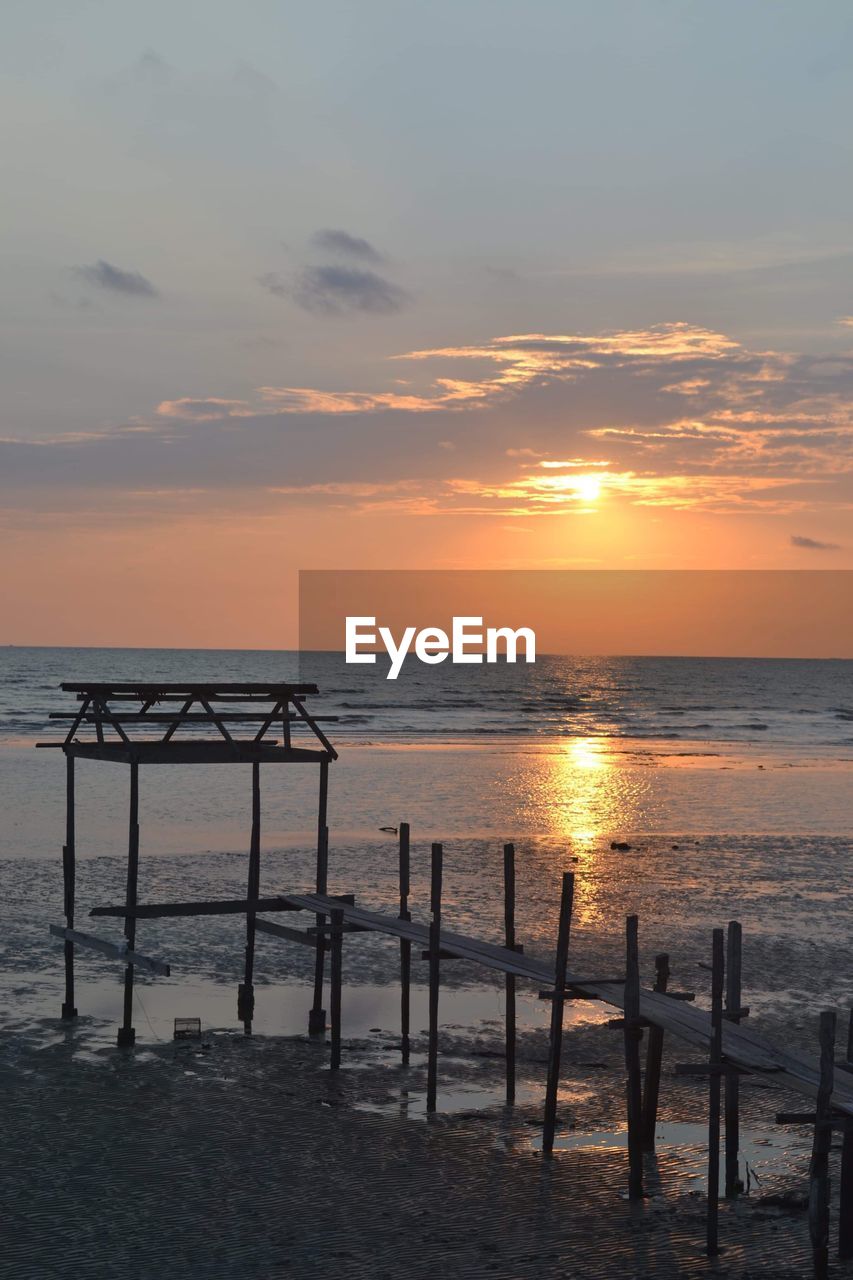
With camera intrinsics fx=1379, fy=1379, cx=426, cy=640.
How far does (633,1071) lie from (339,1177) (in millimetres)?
2768

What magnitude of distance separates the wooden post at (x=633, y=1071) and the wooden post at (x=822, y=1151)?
2.05 metres

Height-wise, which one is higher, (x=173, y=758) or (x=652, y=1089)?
(x=173, y=758)

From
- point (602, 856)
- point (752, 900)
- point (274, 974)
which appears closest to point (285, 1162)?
point (274, 974)

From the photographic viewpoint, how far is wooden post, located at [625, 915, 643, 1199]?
11.9 m

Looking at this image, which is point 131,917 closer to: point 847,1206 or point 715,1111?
point 715,1111

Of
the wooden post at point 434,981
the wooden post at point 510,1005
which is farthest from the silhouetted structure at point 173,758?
the wooden post at point 510,1005

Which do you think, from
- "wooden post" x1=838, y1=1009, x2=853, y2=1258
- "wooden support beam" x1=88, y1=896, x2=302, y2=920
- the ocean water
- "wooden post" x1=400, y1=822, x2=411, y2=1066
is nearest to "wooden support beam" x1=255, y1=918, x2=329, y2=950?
"wooden support beam" x1=88, y1=896, x2=302, y2=920

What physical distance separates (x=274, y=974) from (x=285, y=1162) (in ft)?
23.6

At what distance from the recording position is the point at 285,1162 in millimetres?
12602

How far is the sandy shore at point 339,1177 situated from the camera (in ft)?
34.8

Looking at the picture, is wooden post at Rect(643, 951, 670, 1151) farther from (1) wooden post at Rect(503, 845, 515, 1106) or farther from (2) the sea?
(2) the sea

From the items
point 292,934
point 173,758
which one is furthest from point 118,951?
point 173,758

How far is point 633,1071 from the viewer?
12.0 metres

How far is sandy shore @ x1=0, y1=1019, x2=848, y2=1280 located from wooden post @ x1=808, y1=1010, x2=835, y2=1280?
516mm
